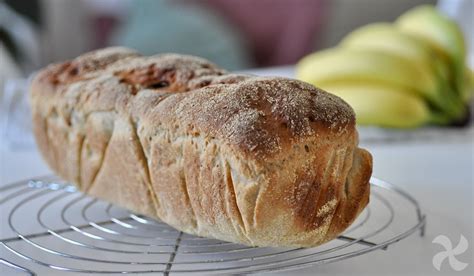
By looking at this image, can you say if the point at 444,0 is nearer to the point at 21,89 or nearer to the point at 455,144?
the point at 455,144

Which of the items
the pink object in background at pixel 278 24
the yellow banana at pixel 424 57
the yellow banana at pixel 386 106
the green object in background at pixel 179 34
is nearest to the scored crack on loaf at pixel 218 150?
the yellow banana at pixel 386 106

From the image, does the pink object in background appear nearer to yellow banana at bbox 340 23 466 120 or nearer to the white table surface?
yellow banana at bbox 340 23 466 120

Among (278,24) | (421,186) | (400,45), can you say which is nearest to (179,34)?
(278,24)

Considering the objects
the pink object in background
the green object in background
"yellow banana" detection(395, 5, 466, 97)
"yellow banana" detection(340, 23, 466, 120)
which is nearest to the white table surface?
"yellow banana" detection(340, 23, 466, 120)

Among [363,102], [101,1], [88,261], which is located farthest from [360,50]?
[101,1]

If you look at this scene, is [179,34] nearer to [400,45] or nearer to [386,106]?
[400,45]
